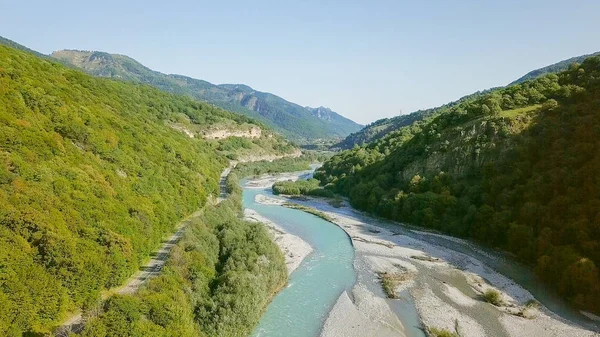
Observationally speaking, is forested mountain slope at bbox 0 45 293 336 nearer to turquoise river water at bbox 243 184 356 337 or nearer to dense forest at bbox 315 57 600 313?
turquoise river water at bbox 243 184 356 337

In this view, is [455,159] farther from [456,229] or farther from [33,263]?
[33,263]

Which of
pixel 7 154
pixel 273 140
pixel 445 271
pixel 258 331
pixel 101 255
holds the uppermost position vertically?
pixel 273 140

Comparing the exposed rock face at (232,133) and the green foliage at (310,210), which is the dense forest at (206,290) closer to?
the green foliage at (310,210)

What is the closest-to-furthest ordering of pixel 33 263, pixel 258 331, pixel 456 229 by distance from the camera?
pixel 33 263 < pixel 258 331 < pixel 456 229

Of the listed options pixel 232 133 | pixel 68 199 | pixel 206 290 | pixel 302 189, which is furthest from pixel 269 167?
pixel 68 199

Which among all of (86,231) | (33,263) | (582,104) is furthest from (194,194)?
(582,104)

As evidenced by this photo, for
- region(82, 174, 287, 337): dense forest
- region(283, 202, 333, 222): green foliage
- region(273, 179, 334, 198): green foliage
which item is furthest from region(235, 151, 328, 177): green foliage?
region(82, 174, 287, 337): dense forest

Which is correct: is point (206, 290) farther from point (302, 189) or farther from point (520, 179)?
point (302, 189)
